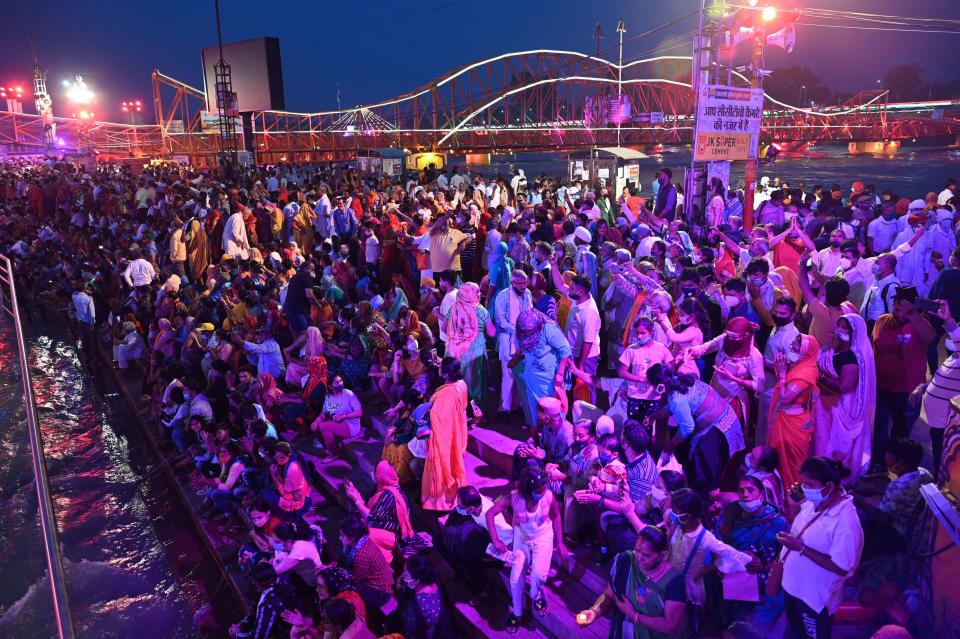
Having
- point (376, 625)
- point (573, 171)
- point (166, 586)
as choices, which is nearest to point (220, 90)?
point (573, 171)

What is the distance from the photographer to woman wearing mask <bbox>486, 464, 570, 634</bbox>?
3936 mm

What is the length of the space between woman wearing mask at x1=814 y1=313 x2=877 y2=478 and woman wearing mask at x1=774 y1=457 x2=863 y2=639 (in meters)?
1.25

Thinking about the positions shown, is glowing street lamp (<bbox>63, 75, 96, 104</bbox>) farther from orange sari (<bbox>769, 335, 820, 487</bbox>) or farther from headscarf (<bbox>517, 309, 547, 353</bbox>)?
orange sari (<bbox>769, 335, 820, 487</bbox>)

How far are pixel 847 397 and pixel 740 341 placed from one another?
0.72m

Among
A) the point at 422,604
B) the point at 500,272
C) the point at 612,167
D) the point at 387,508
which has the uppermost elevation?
the point at 612,167

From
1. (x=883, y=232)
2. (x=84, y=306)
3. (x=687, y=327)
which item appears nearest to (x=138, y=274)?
(x=84, y=306)

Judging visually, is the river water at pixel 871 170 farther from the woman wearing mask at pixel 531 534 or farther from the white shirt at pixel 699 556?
the white shirt at pixel 699 556

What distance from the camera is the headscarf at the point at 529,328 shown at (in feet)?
16.8

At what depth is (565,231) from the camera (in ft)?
26.1

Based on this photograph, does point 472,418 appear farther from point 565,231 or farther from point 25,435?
point 25,435

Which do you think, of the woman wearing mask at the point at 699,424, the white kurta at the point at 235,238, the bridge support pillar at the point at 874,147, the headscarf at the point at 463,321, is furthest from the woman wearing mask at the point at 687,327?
the bridge support pillar at the point at 874,147

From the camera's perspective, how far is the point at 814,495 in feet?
9.96

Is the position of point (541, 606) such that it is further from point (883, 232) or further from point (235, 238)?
point (235, 238)

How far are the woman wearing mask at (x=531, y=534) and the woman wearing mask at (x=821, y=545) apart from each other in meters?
1.35
